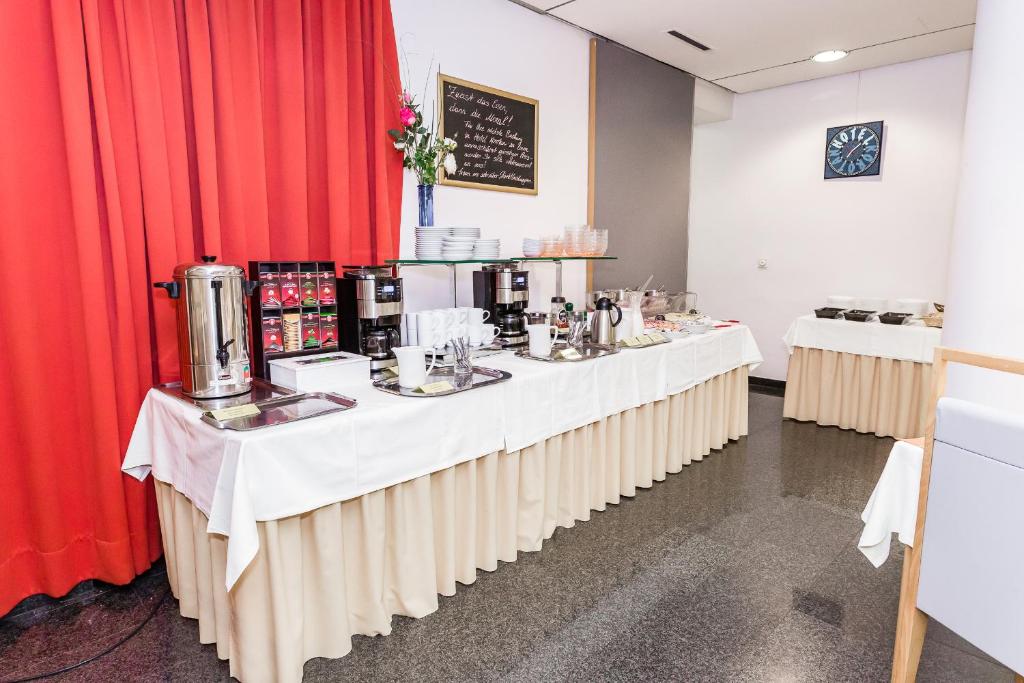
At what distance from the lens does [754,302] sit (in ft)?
16.5

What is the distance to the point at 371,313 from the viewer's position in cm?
195

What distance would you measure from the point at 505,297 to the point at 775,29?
2.48 metres

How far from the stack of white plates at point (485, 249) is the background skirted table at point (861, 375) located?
2.50 meters

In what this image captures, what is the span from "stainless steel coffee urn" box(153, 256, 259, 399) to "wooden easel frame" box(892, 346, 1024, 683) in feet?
5.59

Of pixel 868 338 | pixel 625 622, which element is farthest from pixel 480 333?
pixel 868 338

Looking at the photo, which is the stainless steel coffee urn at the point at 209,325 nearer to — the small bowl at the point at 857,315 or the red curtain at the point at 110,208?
the red curtain at the point at 110,208

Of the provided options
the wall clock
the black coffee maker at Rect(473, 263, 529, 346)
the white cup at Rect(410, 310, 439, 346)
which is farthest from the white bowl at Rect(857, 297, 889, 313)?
the white cup at Rect(410, 310, 439, 346)

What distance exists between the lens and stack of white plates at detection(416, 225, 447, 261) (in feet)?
7.67

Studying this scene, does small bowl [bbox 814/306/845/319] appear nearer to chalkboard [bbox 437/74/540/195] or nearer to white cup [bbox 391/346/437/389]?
chalkboard [bbox 437/74/540/195]

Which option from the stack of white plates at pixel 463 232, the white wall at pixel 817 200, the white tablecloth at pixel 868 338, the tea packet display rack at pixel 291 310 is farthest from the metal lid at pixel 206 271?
the white wall at pixel 817 200

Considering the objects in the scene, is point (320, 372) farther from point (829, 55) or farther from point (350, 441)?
point (829, 55)

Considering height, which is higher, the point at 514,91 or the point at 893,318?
the point at 514,91

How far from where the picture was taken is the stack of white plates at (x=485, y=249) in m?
2.40

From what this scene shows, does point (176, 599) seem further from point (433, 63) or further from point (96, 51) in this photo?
point (433, 63)
